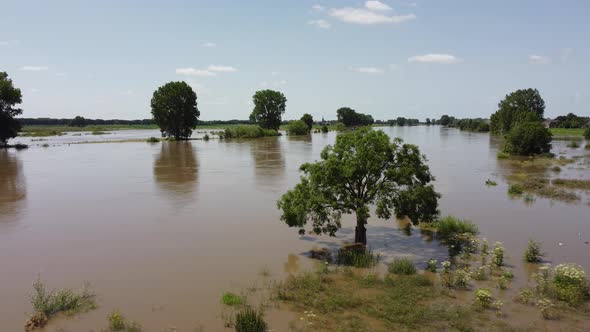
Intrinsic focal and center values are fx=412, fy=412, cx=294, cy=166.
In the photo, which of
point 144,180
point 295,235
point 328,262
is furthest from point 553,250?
point 144,180

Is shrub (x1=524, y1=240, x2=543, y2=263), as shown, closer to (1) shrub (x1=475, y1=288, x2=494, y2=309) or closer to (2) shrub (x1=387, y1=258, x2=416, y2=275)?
(2) shrub (x1=387, y1=258, x2=416, y2=275)

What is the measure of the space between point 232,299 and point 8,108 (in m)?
84.0

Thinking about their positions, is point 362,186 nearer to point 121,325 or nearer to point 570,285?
point 570,285

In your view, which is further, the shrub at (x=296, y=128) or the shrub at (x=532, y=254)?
the shrub at (x=296, y=128)

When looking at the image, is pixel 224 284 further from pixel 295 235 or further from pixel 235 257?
pixel 295 235

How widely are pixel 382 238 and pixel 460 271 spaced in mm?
5914

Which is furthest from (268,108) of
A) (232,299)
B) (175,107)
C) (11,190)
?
(232,299)

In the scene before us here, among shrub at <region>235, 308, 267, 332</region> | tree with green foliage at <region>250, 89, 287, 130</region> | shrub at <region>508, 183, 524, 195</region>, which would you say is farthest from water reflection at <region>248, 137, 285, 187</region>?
tree with green foliage at <region>250, 89, 287, 130</region>

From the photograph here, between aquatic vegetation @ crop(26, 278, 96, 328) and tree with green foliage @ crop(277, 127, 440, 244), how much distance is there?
27.0 ft

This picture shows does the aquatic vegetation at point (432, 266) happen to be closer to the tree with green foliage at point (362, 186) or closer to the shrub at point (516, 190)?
the tree with green foliage at point (362, 186)

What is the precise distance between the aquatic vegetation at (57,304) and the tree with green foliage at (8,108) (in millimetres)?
79112

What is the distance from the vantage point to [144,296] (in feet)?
46.5

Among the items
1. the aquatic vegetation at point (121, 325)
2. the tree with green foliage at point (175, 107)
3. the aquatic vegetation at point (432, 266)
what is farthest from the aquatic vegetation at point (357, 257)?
the tree with green foliage at point (175, 107)

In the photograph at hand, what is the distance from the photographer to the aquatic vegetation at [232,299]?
13258mm
